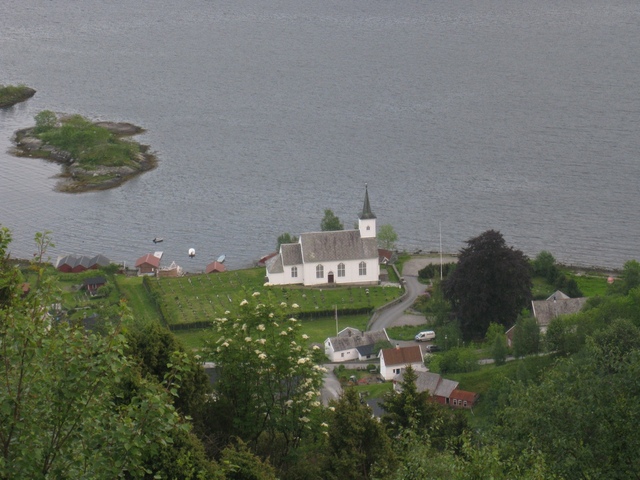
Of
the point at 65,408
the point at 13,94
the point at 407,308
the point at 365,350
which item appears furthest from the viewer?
the point at 13,94

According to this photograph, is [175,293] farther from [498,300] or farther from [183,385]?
[183,385]

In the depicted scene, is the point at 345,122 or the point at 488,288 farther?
the point at 345,122

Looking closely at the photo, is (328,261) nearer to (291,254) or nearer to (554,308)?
(291,254)

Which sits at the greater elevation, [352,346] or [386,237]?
[386,237]

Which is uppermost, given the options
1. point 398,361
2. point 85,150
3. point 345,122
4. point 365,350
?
point 345,122

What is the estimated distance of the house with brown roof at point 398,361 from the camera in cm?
4997

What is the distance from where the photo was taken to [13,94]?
363 ft

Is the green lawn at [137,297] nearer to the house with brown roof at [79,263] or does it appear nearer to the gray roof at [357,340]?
the house with brown roof at [79,263]

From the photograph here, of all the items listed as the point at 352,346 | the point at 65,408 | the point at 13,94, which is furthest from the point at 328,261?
the point at 13,94

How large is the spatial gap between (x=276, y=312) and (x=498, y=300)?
28.1m

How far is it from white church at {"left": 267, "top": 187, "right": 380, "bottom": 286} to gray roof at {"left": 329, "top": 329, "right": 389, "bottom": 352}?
9460 millimetres

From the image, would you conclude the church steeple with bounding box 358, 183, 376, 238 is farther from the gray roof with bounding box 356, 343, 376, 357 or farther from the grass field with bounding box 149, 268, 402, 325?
the gray roof with bounding box 356, 343, 376, 357

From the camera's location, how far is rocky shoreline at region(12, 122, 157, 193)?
84287mm

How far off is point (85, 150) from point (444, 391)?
164ft
